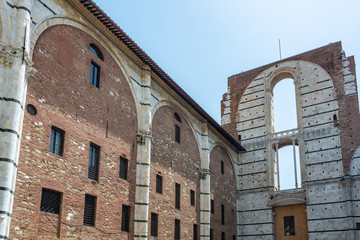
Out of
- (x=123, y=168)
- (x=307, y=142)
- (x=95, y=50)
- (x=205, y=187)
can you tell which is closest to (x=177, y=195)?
(x=205, y=187)

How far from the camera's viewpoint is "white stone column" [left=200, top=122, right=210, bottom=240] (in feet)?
79.0

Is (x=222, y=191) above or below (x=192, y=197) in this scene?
above

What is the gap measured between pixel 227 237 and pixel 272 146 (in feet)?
24.2

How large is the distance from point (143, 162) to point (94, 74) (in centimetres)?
454

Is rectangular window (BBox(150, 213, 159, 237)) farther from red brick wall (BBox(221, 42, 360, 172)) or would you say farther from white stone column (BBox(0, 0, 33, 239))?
red brick wall (BBox(221, 42, 360, 172))

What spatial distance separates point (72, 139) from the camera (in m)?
15.1

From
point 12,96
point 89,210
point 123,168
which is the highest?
point 12,96

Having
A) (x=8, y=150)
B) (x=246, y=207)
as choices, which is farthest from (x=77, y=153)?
(x=246, y=207)

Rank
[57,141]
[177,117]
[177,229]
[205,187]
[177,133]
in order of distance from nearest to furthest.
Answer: [57,141], [177,229], [177,133], [177,117], [205,187]

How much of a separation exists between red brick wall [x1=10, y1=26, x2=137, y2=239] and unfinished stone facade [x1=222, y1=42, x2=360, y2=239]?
540 inches

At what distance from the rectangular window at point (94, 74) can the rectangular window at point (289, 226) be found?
17212 mm

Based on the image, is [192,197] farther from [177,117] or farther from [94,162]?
[94,162]

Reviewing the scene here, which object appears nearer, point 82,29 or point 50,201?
point 50,201

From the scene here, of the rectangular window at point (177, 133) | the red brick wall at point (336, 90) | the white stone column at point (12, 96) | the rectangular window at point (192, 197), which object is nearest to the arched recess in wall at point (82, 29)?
the white stone column at point (12, 96)
